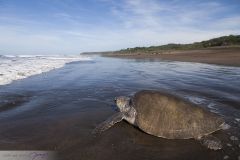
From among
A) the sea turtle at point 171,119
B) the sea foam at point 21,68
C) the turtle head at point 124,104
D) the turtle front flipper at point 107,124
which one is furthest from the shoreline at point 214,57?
the turtle front flipper at point 107,124

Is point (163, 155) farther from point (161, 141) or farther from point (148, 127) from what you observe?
point (148, 127)

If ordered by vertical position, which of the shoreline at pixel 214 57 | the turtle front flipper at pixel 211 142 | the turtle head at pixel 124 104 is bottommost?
the shoreline at pixel 214 57

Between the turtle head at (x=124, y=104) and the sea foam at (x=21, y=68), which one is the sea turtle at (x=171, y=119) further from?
the sea foam at (x=21, y=68)

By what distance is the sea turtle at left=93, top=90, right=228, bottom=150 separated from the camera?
5.01 m

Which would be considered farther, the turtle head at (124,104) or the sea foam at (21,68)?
the sea foam at (21,68)

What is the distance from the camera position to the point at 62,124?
5820 mm

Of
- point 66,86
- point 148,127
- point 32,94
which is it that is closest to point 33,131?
point 148,127

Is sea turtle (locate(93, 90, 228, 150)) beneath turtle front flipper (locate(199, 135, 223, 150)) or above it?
above

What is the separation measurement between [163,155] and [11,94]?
6.17 metres

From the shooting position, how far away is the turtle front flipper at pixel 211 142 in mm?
4651

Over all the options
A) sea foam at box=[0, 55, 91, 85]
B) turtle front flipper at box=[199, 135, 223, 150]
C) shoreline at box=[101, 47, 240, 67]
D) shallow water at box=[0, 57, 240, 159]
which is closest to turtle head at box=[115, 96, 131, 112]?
shallow water at box=[0, 57, 240, 159]

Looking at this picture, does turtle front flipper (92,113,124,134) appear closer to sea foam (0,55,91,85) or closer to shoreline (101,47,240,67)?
sea foam (0,55,91,85)

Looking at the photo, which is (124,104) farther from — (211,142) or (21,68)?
(21,68)

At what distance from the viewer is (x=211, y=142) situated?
4.78m
